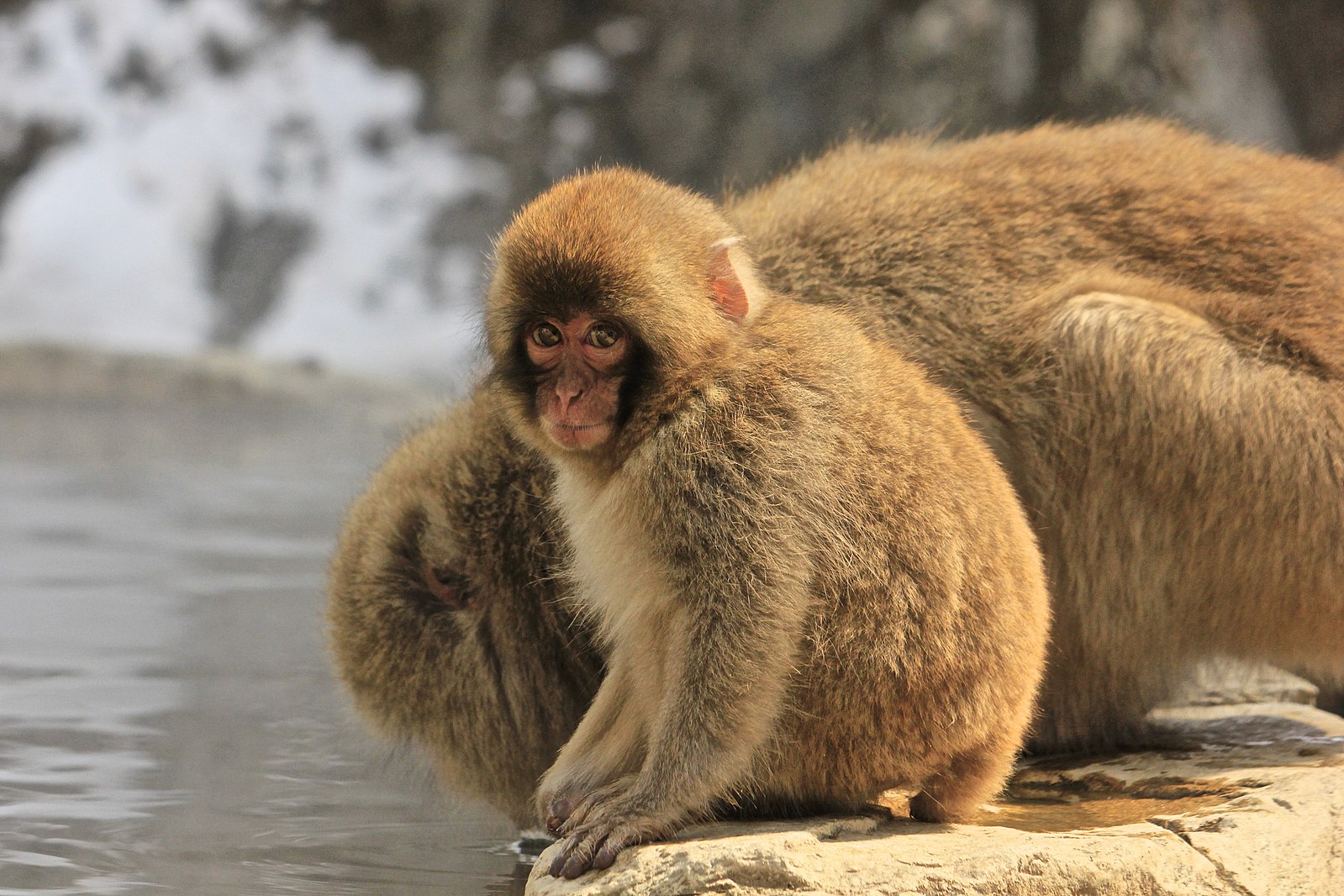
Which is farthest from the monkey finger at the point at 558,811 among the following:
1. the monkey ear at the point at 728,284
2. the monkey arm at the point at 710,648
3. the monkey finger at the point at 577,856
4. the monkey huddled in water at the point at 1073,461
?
the monkey ear at the point at 728,284

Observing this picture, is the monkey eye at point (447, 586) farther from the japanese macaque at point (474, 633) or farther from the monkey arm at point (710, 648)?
the monkey arm at point (710, 648)

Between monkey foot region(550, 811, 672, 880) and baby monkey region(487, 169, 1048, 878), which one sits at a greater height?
baby monkey region(487, 169, 1048, 878)

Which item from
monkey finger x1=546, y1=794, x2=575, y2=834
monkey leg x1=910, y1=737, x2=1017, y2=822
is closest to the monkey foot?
monkey finger x1=546, y1=794, x2=575, y2=834

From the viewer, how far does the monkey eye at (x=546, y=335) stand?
11.2ft

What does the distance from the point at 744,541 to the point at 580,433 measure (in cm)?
43

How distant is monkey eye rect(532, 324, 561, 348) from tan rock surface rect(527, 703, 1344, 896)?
1086 mm

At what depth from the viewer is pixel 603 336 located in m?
3.40

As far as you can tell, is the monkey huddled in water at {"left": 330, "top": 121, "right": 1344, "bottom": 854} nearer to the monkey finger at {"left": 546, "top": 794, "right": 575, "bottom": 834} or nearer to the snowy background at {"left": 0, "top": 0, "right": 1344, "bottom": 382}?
the monkey finger at {"left": 546, "top": 794, "right": 575, "bottom": 834}

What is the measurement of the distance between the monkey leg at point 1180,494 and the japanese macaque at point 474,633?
141 cm

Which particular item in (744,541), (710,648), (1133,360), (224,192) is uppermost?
(224,192)

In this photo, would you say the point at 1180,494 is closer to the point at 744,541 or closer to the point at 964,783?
the point at 964,783

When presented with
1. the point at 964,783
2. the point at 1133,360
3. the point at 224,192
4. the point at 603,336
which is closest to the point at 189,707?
the point at 603,336

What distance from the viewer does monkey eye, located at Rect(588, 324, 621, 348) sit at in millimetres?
3396

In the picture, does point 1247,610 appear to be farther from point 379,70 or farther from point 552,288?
point 379,70
